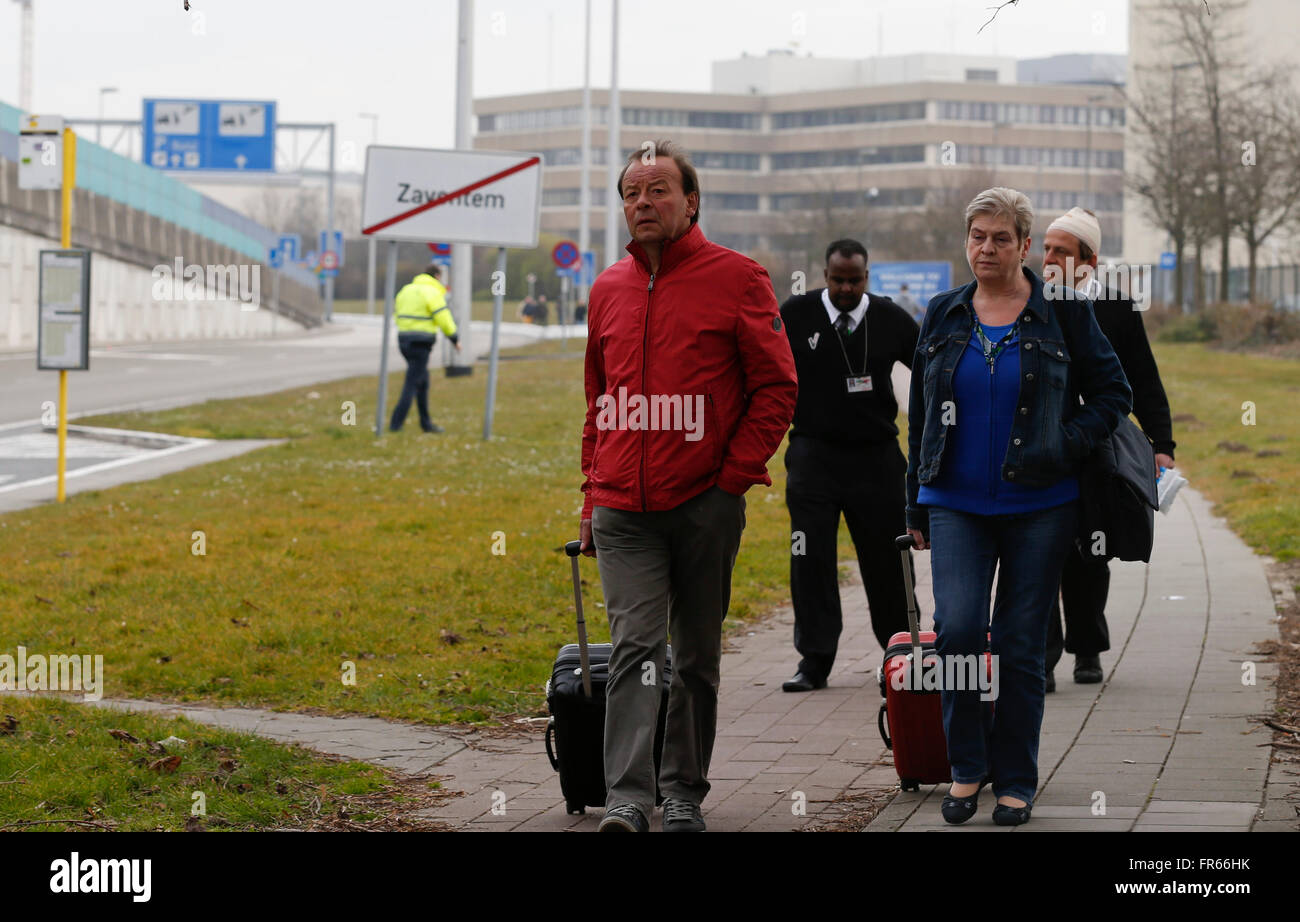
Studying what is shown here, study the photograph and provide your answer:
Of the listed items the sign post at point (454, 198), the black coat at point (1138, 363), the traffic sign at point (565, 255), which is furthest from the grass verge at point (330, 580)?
the traffic sign at point (565, 255)

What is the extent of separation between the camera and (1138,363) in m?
6.94

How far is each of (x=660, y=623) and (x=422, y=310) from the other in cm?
1563

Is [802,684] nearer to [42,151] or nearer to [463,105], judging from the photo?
[42,151]

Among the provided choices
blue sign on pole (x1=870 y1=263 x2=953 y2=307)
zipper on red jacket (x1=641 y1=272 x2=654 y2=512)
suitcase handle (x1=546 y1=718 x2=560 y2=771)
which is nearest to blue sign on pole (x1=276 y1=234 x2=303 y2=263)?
blue sign on pole (x1=870 y1=263 x2=953 y2=307)

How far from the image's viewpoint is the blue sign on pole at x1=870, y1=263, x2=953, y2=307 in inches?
1423

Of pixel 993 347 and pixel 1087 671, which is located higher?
pixel 993 347

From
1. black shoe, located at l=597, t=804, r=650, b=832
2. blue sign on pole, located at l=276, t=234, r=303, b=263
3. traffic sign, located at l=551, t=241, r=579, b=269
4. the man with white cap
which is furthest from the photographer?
blue sign on pole, located at l=276, t=234, r=303, b=263

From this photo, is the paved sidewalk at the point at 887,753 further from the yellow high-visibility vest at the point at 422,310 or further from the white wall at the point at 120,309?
the white wall at the point at 120,309

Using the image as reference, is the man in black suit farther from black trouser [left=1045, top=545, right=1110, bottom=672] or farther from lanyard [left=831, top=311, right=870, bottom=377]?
black trouser [left=1045, top=545, right=1110, bottom=672]

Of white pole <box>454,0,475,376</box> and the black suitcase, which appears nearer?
the black suitcase

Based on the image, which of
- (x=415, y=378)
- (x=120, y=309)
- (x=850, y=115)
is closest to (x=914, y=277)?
(x=415, y=378)

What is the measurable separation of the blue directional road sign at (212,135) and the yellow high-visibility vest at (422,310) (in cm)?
3730

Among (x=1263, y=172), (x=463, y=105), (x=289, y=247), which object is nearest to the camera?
(x=463, y=105)

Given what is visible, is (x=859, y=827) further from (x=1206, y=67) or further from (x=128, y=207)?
(x=128, y=207)
